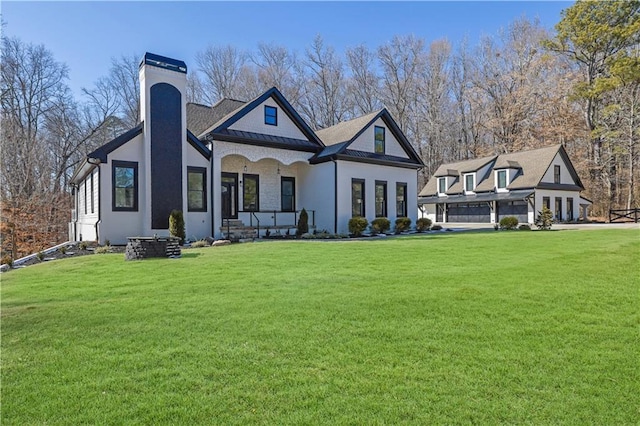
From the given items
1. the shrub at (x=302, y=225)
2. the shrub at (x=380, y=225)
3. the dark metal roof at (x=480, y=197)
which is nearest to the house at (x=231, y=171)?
Result: the shrub at (x=302, y=225)

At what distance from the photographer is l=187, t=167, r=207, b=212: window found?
1505cm

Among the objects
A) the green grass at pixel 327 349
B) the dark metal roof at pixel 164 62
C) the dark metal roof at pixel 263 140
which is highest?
the dark metal roof at pixel 164 62

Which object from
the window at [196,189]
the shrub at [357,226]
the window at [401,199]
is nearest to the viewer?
the window at [196,189]

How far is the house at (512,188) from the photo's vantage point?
2812 centimetres

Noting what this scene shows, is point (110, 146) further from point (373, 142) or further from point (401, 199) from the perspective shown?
point (401, 199)

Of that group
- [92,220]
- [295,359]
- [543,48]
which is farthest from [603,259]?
[543,48]

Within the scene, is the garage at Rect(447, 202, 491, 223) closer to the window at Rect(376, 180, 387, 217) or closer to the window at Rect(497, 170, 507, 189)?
the window at Rect(497, 170, 507, 189)

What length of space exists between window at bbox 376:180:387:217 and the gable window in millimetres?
14981

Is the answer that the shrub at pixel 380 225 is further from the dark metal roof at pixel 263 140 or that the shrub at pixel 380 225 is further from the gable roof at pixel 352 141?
the dark metal roof at pixel 263 140

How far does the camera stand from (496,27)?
39781 mm

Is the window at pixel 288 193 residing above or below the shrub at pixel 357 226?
above

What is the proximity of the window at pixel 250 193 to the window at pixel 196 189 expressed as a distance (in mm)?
2326

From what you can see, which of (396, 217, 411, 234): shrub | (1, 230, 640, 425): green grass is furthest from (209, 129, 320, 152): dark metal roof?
(1, 230, 640, 425): green grass

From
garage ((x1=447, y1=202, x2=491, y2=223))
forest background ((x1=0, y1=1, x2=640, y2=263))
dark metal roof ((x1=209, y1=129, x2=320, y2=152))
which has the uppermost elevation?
forest background ((x1=0, y1=1, x2=640, y2=263))
